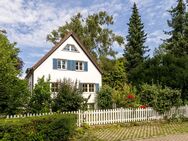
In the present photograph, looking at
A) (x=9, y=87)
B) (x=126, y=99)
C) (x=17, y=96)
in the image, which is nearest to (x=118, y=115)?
(x=126, y=99)

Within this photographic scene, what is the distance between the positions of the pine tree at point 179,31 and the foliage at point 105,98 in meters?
13.0

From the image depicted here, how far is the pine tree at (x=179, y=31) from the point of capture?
41281mm

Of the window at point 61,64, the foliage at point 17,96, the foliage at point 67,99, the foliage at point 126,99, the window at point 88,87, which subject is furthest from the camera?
the window at point 88,87

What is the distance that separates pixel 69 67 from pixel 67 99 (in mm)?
11570

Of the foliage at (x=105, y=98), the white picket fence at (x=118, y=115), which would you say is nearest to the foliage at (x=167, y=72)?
the foliage at (x=105, y=98)

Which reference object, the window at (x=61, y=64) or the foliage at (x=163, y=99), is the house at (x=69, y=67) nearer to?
the window at (x=61, y=64)

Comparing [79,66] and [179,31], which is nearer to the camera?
[79,66]

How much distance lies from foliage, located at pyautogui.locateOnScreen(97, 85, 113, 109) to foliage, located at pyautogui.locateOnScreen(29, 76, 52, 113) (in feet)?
31.8

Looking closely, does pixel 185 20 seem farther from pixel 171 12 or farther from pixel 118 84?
pixel 118 84

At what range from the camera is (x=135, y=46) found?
45500 millimetres

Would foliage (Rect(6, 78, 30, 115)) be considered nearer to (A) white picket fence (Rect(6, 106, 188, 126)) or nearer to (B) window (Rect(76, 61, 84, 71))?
(A) white picket fence (Rect(6, 106, 188, 126))

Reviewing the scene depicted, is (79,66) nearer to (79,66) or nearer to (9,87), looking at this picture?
(79,66)

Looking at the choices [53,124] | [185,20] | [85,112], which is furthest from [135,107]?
[185,20]

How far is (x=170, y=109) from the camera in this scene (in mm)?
24656
